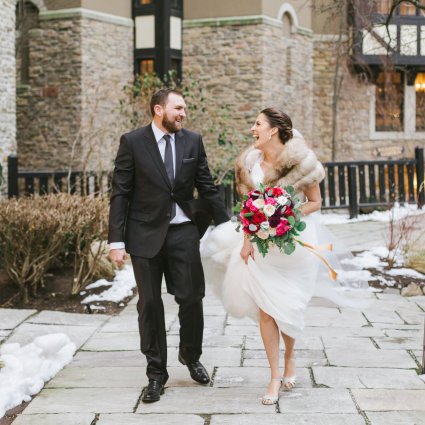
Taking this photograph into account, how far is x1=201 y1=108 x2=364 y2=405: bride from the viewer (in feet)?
15.4

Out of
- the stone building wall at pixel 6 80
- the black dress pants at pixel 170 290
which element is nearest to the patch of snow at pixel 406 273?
the black dress pants at pixel 170 290

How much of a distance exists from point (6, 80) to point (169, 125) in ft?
35.5

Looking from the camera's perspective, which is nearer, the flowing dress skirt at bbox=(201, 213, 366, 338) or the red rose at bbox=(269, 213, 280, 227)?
the red rose at bbox=(269, 213, 280, 227)

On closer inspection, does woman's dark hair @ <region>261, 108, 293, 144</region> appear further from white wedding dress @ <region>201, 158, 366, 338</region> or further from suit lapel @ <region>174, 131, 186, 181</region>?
suit lapel @ <region>174, 131, 186, 181</region>

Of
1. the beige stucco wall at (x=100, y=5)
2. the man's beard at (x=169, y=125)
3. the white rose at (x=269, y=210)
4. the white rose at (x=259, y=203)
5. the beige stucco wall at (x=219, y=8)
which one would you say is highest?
the beige stucco wall at (x=219, y=8)

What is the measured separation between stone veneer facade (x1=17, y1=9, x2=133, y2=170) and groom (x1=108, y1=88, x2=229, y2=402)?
13154 millimetres

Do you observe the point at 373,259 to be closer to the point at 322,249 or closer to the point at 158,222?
the point at 322,249

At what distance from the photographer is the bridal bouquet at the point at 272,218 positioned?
14.8ft

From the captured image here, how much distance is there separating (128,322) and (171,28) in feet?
47.7

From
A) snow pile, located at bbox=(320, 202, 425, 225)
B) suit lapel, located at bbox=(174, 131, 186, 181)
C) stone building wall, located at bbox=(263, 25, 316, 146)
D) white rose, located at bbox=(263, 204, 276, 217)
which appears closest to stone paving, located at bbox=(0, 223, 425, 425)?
white rose, located at bbox=(263, 204, 276, 217)

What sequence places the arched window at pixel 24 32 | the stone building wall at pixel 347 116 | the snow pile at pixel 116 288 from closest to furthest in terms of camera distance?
the snow pile at pixel 116 288
the arched window at pixel 24 32
the stone building wall at pixel 347 116

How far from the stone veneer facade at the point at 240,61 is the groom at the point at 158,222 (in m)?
15.3

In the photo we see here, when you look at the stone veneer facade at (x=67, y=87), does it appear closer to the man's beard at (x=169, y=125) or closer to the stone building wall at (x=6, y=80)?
the stone building wall at (x=6, y=80)

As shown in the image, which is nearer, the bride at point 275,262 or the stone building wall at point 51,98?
the bride at point 275,262
